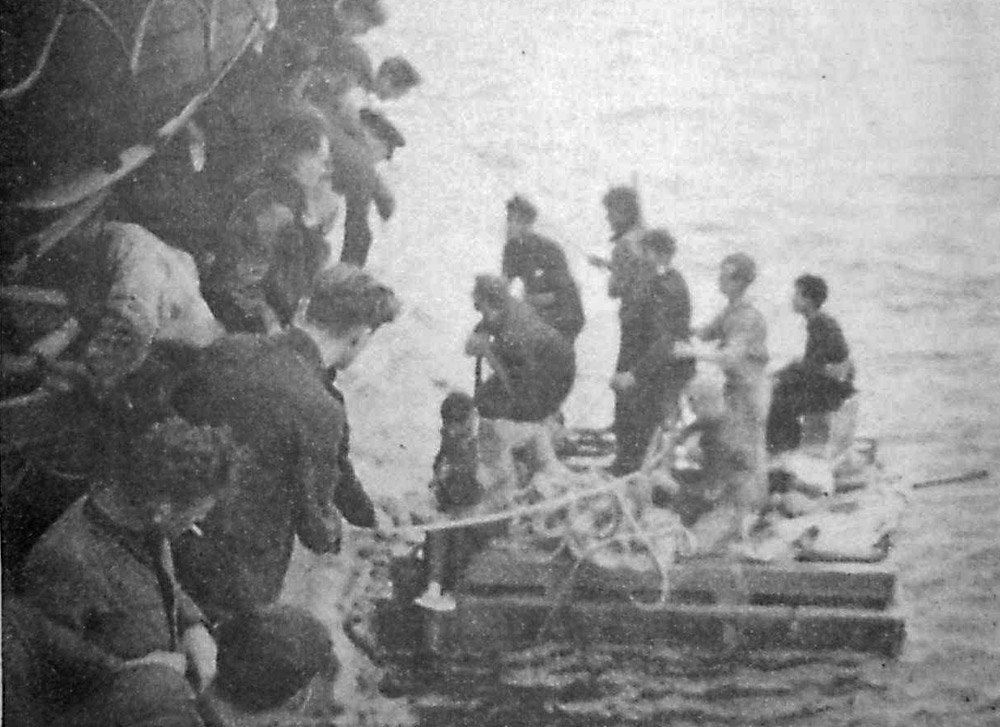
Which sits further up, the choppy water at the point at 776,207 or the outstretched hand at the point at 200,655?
the choppy water at the point at 776,207

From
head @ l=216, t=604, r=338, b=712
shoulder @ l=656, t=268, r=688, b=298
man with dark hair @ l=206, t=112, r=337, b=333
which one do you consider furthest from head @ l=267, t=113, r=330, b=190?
head @ l=216, t=604, r=338, b=712

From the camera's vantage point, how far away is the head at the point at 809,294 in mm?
3748

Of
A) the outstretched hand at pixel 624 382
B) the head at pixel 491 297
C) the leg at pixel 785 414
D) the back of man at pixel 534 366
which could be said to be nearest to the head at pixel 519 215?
the head at pixel 491 297

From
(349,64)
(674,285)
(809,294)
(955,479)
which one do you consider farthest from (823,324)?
(349,64)

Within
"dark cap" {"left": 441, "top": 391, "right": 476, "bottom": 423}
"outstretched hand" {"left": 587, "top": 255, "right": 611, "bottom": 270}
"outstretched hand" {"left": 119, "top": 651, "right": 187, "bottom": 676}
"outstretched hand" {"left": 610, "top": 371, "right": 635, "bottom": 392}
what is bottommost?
"outstretched hand" {"left": 119, "top": 651, "right": 187, "bottom": 676}

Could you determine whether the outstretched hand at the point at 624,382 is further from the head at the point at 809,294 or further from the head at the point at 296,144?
the head at the point at 296,144

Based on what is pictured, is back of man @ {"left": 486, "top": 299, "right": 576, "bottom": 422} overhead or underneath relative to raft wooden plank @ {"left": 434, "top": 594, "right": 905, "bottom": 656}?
overhead

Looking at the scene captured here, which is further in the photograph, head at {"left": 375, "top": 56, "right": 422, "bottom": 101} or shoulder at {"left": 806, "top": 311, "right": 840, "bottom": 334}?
head at {"left": 375, "top": 56, "right": 422, "bottom": 101}

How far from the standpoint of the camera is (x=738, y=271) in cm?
376

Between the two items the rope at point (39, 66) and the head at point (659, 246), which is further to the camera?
the rope at point (39, 66)

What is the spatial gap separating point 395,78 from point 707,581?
6.57ft

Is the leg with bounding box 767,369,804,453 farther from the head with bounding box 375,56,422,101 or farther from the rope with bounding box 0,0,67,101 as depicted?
the rope with bounding box 0,0,67,101

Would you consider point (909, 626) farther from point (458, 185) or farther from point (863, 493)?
point (458, 185)

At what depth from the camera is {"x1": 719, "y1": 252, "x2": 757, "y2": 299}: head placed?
3.76 m
